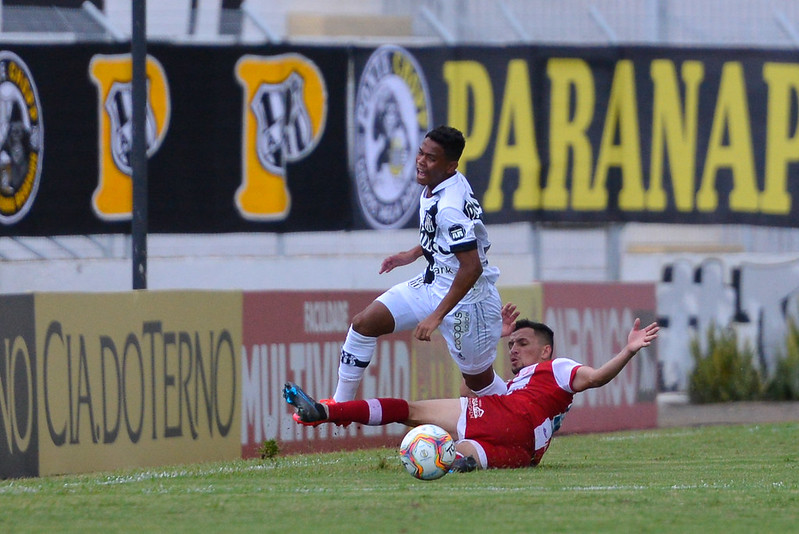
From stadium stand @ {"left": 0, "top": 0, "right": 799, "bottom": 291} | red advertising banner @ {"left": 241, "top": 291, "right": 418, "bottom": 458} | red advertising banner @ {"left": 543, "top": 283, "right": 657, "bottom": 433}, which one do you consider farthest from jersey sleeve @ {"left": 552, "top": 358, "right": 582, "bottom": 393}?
stadium stand @ {"left": 0, "top": 0, "right": 799, "bottom": 291}

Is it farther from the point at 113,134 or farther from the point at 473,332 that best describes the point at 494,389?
the point at 113,134

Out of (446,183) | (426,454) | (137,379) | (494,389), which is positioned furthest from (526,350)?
(137,379)

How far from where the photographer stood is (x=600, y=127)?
18266mm

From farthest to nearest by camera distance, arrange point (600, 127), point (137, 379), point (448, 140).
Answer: point (600, 127) → point (137, 379) → point (448, 140)

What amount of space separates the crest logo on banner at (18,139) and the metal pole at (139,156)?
3.42m

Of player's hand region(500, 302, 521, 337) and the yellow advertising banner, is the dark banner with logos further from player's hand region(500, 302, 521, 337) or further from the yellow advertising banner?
player's hand region(500, 302, 521, 337)

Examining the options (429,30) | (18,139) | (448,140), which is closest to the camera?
(448,140)

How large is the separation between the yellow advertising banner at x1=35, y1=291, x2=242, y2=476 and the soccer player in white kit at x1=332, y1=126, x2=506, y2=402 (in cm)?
197

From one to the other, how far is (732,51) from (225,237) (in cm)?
708

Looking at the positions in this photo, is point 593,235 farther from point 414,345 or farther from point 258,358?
point 258,358

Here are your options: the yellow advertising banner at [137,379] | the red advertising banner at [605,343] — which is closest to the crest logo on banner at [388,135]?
the red advertising banner at [605,343]

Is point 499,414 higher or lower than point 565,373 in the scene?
lower

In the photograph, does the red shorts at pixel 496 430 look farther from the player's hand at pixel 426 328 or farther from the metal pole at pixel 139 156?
the metal pole at pixel 139 156

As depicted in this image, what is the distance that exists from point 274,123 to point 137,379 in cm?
623
